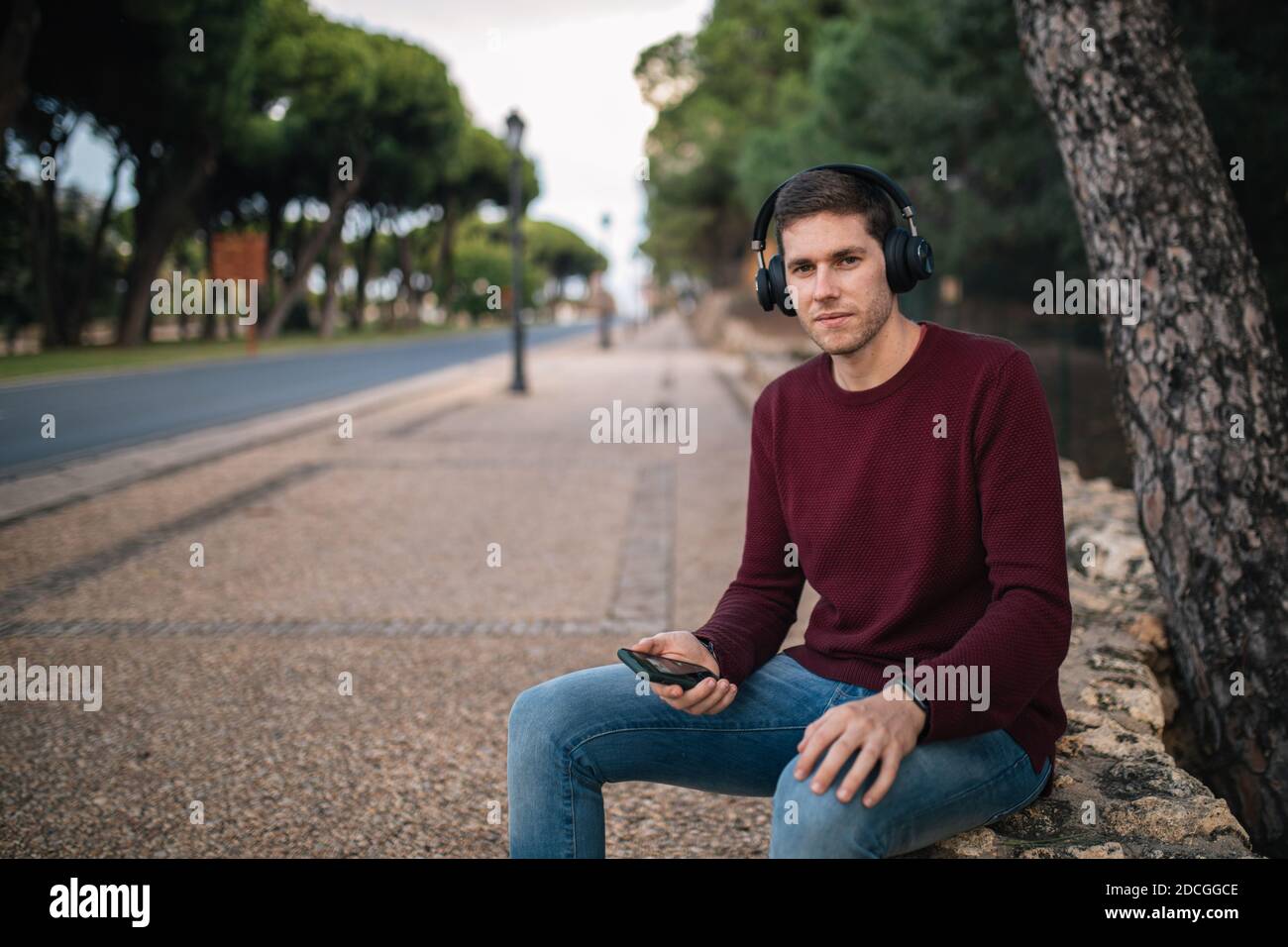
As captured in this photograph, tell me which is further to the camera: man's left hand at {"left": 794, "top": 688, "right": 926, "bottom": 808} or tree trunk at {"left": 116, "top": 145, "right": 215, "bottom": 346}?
tree trunk at {"left": 116, "top": 145, "right": 215, "bottom": 346}

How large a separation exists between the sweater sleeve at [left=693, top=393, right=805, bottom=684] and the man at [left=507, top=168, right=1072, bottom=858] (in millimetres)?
16

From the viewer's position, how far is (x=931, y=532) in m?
2.22

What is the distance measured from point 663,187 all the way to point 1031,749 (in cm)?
3876

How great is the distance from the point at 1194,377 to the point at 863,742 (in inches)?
83.7

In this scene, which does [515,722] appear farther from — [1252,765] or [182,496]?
[182,496]

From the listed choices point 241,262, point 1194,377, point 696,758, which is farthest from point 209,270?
point 696,758

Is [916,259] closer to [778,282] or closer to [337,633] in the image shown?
[778,282]

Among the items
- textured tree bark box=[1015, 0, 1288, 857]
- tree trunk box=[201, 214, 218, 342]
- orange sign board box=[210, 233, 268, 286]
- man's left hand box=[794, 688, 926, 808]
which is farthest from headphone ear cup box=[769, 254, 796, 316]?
tree trunk box=[201, 214, 218, 342]

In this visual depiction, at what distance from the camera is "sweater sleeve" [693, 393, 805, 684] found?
2521mm

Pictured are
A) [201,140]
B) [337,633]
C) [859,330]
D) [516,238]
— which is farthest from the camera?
[201,140]

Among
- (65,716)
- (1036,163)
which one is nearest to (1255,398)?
(65,716)

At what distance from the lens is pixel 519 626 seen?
5.65m

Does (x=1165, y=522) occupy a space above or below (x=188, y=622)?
above

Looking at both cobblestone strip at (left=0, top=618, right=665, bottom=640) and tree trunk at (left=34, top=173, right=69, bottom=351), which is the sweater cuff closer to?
cobblestone strip at (left=0, top=618, right=665, bottom=640)
